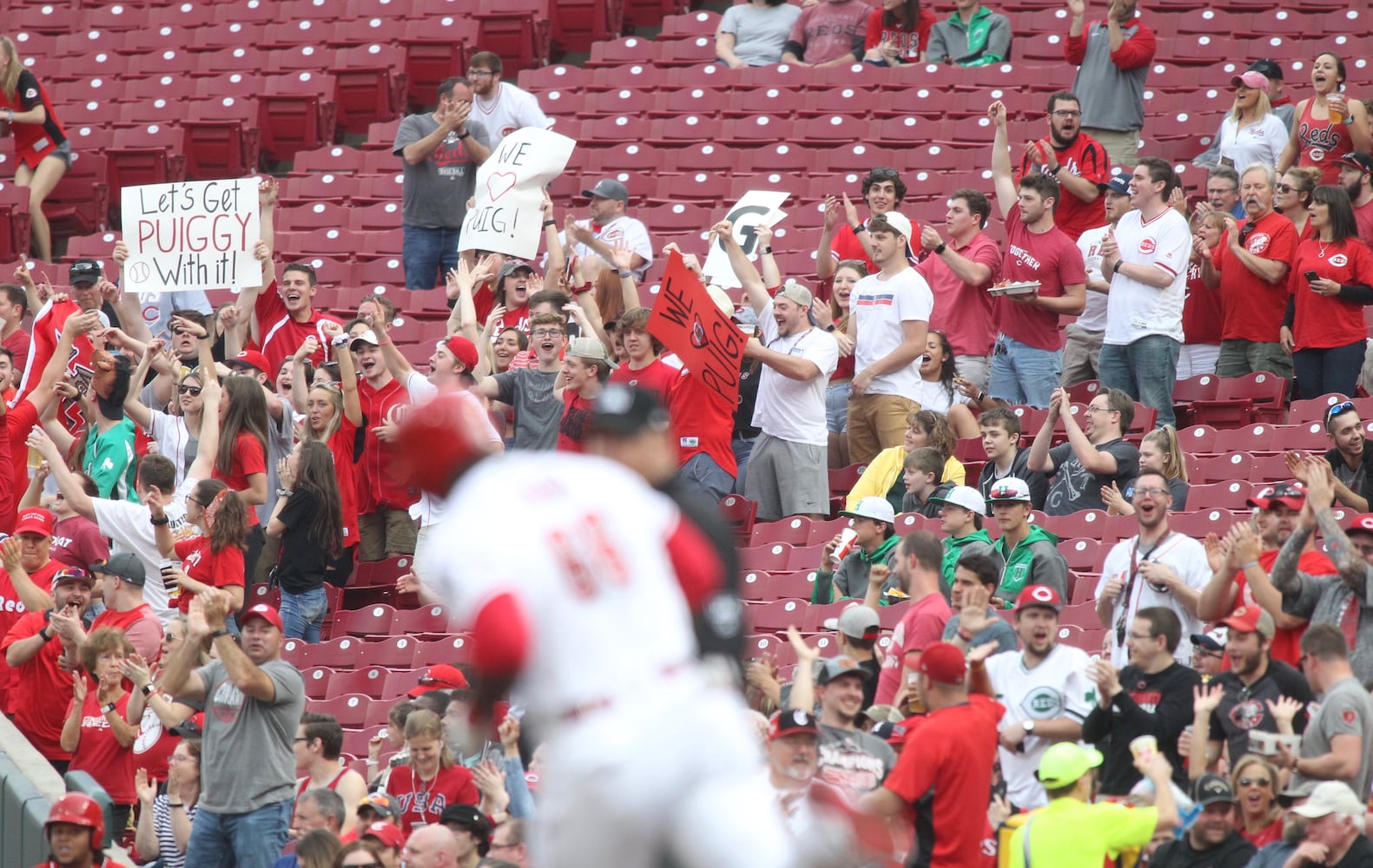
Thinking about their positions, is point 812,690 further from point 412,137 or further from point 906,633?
point 412,137

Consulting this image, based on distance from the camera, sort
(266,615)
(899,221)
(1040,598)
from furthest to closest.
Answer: (899,221) → (266,615) → (1040,598)

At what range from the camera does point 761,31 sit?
15789 mm

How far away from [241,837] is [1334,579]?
460cm

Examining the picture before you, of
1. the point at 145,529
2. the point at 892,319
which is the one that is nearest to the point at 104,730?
the point at 145,529

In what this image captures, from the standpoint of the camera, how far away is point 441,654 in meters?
9.86

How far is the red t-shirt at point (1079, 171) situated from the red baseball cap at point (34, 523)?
6.25 m

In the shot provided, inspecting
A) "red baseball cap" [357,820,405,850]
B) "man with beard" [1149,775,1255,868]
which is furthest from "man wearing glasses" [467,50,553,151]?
"man with beard" [1149,775,1255,868]

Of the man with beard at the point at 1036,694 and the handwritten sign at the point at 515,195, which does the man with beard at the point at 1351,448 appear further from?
the handwritten sign at the point at 515,195

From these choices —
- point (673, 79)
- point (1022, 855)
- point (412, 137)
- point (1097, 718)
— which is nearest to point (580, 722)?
point (1022, 855)

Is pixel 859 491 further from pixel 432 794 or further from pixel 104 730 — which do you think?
pixel 104 730

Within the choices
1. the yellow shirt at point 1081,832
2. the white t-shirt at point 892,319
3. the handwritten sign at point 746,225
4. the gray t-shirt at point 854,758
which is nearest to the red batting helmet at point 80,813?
the gray t-shirt at point 854,758

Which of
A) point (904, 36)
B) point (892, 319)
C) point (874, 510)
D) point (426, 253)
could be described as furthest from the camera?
point (904, 36)

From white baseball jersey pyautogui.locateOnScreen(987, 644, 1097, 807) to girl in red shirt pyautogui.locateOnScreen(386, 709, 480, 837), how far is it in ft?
7.05

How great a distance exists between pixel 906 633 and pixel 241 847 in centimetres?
289
